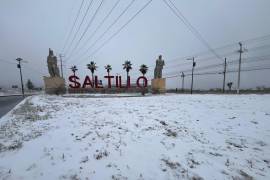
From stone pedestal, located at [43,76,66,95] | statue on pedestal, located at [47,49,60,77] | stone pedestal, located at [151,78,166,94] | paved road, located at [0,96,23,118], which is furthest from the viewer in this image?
stone pedestal, located at [151,78,166,94]

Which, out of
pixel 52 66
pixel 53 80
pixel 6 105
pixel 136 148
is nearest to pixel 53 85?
pixel 53 80

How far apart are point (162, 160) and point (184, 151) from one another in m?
0.97

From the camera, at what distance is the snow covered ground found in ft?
13.4

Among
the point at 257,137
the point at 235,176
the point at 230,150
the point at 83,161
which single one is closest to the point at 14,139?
the point at 83,161

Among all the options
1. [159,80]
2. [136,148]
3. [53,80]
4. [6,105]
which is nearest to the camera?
[136,148]

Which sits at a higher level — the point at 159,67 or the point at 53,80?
the point at 159,67

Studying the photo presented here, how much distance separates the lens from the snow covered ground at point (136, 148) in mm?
4082

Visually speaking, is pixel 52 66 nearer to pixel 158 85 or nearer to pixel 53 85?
pixel 53 85

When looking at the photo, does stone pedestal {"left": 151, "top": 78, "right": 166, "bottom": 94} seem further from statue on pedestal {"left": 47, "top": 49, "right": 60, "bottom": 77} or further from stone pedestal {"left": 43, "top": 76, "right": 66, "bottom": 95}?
statue on pedestal {"left": 47, "top": 49, "right": 60, "bottom": 77}

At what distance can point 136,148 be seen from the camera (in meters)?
5.32

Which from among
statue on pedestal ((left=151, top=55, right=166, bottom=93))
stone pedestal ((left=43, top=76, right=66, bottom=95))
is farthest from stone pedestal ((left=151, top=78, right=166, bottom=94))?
stone pedestal ((left=43, top=76, right=66, bottom=95))

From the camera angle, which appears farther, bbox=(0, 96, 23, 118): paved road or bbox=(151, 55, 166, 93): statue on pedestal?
bbox=(151, 55, 166, 93): statue on pedestal

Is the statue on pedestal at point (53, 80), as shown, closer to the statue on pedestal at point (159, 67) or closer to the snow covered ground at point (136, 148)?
the statue on pedestal at point (159, 67)

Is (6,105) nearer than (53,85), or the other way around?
(6,105)
